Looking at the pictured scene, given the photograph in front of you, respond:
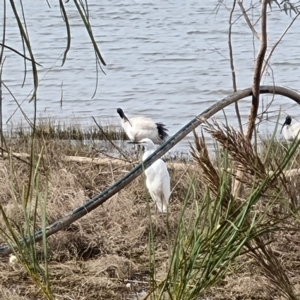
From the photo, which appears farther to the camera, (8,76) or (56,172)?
(8,76)

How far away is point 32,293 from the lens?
448cm

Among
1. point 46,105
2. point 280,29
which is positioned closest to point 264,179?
point 46,105

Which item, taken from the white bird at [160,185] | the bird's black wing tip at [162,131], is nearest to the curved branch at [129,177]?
the white bird at [160,185]

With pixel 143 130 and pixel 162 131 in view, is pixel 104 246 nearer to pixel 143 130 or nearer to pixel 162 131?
pixel 143 130

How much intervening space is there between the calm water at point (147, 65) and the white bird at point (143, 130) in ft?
2.20

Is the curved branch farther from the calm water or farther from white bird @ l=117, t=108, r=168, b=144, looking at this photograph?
white bird @ l=117, t=108, r=168, b=144

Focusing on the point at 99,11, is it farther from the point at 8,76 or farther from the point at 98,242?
the point at 98,242

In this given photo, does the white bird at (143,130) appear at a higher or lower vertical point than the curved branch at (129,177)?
lower

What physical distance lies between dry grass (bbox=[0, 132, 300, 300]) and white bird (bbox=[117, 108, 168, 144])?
2.97m

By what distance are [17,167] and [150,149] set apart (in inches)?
63.1

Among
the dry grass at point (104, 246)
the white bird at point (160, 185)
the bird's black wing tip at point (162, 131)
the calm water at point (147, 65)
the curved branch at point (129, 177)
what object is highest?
the curved branch at point (129, 177)

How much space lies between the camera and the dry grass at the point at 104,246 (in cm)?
448

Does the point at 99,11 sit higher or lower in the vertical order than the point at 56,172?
lower

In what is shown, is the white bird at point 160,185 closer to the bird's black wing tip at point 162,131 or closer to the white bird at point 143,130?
the white bird at point 143,130
